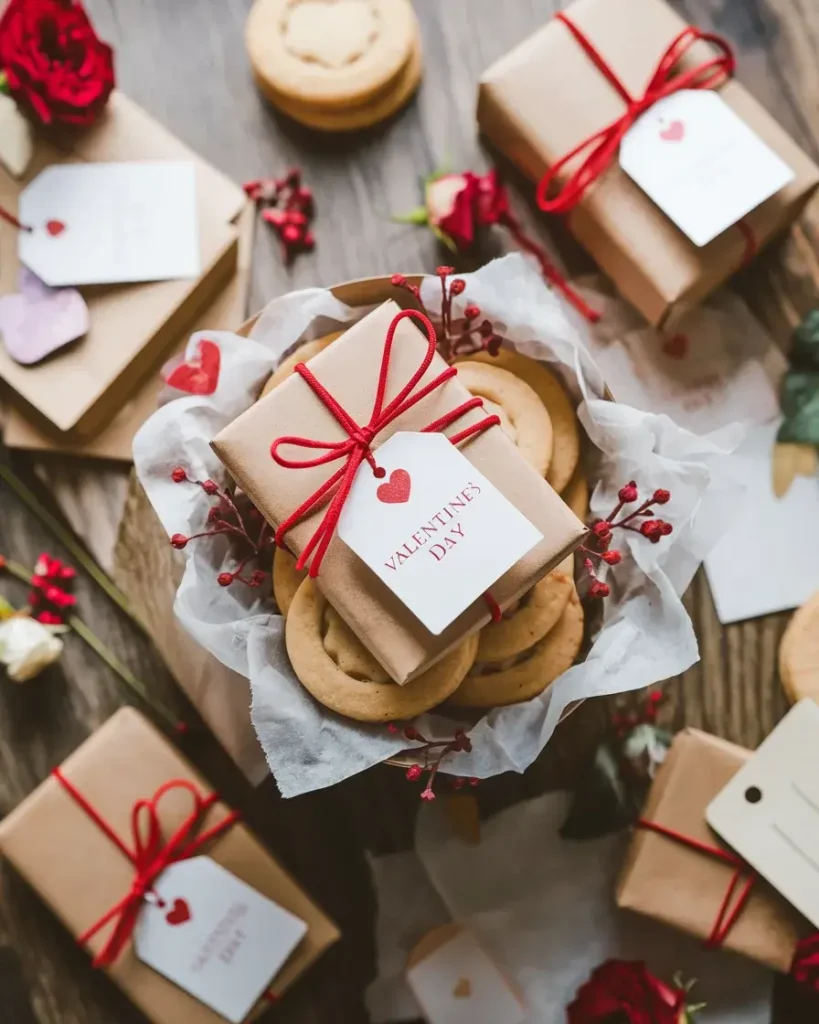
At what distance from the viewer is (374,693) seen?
33.0 inches

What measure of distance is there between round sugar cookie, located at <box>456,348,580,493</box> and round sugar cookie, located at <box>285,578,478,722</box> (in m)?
0.19

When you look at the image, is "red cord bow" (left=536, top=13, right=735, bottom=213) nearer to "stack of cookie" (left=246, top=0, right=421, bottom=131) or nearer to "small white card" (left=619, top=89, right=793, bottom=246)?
"small white card" (left=619, top=89, right=793, bottom=246)

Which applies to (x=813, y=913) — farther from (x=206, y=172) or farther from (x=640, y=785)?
(x=206, y=172)

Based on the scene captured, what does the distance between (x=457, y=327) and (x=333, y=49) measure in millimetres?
395

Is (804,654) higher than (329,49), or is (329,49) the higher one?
(329,49)

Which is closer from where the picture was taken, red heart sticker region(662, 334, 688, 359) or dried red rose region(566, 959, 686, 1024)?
dried red rose region(566, 959, 686, 1024)

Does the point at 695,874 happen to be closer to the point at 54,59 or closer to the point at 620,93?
the point at 620,93

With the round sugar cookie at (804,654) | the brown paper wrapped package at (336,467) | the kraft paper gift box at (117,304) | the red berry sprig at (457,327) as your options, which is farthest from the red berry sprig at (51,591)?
the round sugar cookie at (804,654)

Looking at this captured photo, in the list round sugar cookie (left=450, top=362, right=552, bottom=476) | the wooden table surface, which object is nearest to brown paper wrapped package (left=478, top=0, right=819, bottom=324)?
the wooden table surface

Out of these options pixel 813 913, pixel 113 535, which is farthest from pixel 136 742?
pixel 813 913

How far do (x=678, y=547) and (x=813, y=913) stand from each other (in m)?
0.40

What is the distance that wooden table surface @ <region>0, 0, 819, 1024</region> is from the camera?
108 cm

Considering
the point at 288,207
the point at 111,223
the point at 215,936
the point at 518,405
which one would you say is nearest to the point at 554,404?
the point at 518,405

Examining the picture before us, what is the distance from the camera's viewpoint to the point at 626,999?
3.17ft
